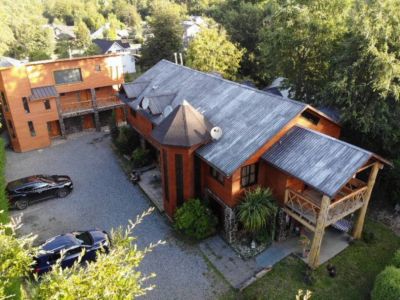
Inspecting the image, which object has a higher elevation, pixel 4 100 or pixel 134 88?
pixel 134 88

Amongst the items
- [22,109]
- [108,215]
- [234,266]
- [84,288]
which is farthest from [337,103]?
[22,109]

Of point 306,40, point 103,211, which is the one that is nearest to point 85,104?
point 103,211

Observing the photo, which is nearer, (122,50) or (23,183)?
(23,183)

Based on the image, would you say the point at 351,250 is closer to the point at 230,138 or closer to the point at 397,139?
the point at 397,139

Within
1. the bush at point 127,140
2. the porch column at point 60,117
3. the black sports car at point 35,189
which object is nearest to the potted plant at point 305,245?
the black sports car at point 35,189

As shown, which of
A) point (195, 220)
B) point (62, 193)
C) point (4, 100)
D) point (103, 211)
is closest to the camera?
point (195, 220)

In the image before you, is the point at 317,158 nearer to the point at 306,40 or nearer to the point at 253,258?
the point at 253,258

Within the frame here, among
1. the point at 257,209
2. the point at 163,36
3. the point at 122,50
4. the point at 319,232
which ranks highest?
the point at 163,36
